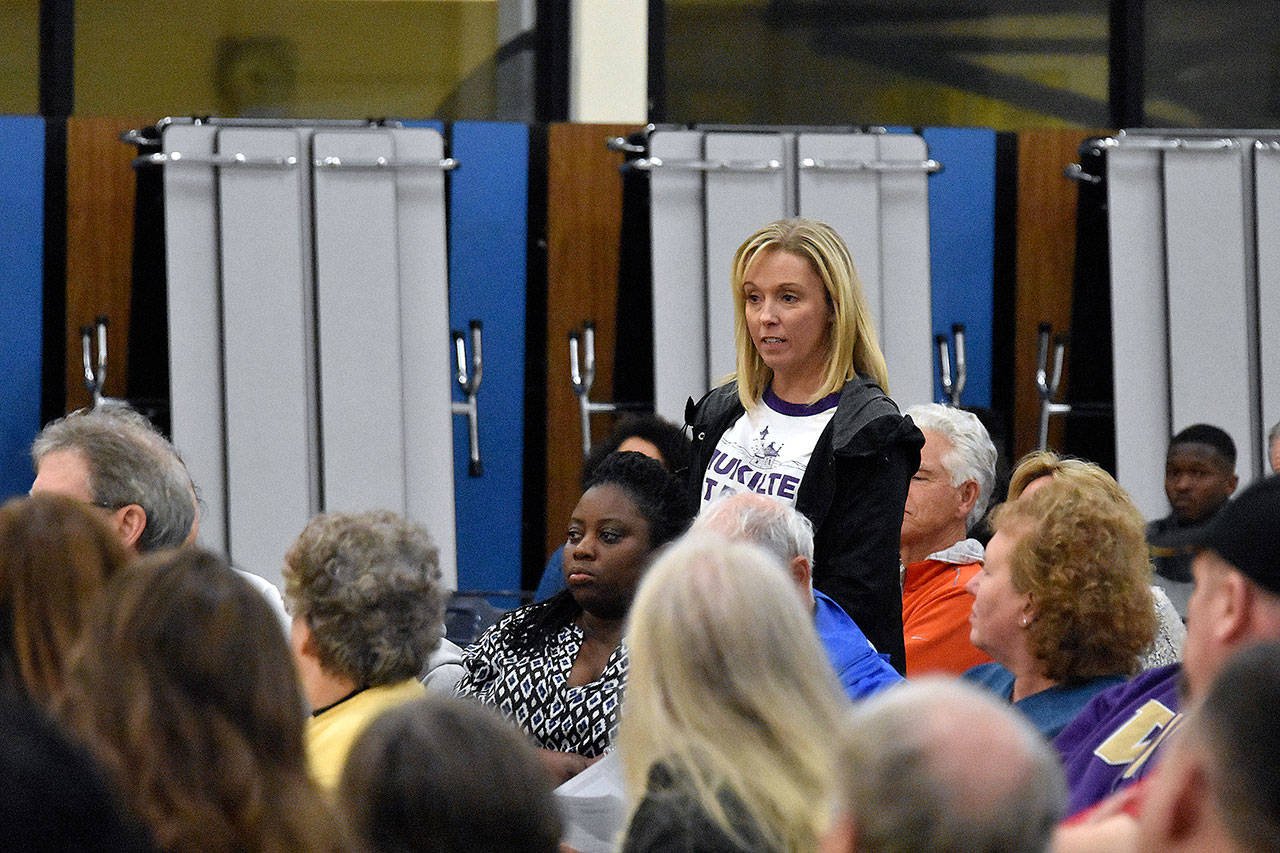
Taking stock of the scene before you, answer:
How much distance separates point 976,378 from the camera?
15.9 feet

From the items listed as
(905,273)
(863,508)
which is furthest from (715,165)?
(863,508)

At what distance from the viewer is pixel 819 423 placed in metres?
2.54

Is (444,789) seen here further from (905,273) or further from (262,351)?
(905,273)

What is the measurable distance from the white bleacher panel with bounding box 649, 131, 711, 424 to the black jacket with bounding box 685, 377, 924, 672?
207 centimetres

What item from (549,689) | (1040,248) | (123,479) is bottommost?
(549,689)

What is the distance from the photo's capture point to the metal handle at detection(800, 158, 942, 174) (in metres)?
4.57

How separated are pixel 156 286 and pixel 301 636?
266 cm

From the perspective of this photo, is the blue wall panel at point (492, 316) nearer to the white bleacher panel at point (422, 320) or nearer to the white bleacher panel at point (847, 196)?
the white bleacher panel at point (422, 320)

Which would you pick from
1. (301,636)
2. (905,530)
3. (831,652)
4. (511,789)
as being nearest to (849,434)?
(831,652)

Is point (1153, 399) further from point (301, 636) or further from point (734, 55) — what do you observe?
point (301, 636)

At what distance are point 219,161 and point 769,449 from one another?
2384 millimetres

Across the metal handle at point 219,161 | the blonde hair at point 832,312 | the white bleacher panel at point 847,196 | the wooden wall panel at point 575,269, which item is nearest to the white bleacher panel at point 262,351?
the metal handle at point 219,161

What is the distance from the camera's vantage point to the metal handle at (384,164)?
14.5 feet

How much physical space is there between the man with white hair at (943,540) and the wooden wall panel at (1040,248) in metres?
1.70
